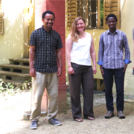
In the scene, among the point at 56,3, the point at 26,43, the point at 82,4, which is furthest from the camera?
the point at 26,43

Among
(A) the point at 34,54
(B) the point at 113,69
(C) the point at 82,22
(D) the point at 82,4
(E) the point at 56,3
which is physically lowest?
(B) the point at 113,69

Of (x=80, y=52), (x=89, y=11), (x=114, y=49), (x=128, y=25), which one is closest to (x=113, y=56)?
(x=114, y=49)

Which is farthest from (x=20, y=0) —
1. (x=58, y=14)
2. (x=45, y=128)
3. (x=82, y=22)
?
(x=45, y=128)

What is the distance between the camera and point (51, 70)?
4258 mm

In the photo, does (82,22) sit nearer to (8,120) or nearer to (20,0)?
(8,120)

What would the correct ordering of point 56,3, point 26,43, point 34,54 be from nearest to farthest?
1. point 34,54
2. point 56,3
3. point 26,43

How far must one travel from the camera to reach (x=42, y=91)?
4.29 m

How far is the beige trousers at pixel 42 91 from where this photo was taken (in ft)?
13.9

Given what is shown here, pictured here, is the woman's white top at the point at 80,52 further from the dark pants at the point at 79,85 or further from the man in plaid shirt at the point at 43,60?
the man in plaid shirt at the point at 43,60

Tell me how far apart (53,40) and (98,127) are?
162 cm

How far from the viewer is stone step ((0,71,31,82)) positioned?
8.29 metres

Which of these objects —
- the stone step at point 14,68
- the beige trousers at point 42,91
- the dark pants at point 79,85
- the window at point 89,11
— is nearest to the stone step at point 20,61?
the stone step at point 14,68

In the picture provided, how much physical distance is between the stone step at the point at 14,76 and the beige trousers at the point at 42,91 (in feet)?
13.0

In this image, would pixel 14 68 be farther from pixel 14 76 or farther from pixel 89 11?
pixel 89 11
